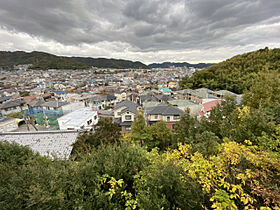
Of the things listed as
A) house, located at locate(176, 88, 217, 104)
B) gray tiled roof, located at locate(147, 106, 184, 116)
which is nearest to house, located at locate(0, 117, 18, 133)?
gray tiled roof, located at locate(147, 106, 184, 116)

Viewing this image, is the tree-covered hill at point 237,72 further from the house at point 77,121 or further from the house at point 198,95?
the house at point 77,121

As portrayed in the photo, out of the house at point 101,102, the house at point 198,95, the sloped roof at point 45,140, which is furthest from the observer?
the house at point 101,102

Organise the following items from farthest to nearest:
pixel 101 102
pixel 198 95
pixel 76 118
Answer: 1. pixel 101 102
2. pixel 198 95
3. pixel 76 118

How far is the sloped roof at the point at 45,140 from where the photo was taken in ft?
34.6

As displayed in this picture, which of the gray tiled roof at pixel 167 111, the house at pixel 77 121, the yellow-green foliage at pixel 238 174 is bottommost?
the house at pixel 77 121

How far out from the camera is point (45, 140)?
11.2 m

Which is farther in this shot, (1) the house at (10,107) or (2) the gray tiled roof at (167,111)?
(1) the house at (10,107)

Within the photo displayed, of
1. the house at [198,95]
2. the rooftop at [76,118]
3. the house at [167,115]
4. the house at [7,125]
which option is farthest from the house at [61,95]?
the house at [198,95]

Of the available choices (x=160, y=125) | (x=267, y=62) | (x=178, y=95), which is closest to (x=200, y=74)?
(x=178, y=95)

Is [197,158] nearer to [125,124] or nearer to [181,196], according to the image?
[181,196]

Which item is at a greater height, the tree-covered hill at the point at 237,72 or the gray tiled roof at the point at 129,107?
the tree-covered hill at the point at 237,72

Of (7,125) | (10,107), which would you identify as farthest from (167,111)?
(10,107)

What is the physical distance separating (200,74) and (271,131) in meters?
50.3

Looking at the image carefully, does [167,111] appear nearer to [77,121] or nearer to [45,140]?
[77,121]
